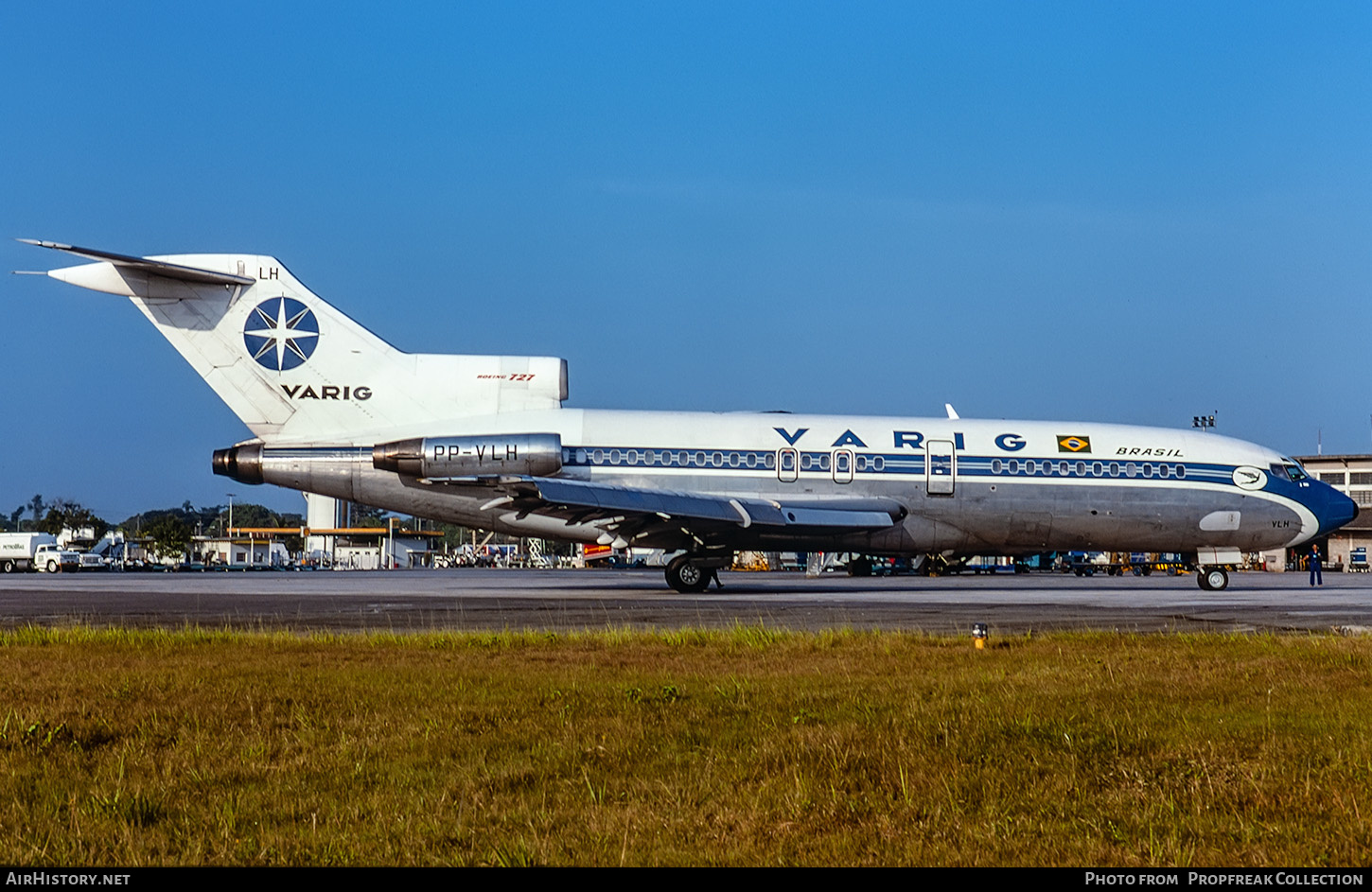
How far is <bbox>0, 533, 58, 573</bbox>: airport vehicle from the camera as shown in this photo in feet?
252

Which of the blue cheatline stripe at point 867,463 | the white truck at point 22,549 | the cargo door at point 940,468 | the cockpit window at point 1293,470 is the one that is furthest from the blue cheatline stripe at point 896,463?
the white truck at point 22,549

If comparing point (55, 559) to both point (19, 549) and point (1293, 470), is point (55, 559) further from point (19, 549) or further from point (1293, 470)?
point (1293, 470)

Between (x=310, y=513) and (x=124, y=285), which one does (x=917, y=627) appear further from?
(x=310, y=513)

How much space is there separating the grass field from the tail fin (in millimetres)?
16336

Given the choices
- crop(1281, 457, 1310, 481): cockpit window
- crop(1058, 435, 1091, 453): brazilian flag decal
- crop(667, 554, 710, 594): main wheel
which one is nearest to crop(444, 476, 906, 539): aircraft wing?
crop(667, 554, 710, 594): main wheel

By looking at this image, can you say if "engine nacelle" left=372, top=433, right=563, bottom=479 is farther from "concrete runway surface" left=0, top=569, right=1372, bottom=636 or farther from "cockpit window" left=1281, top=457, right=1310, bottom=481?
"cockpit window" left=1281, top=457, right=1310, bottom=481

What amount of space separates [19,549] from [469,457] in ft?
212

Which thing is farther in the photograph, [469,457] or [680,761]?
[469,457]

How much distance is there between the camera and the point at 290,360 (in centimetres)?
2644

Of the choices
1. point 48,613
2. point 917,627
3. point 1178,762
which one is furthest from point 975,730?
point 48,613

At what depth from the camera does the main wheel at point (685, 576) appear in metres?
26.9

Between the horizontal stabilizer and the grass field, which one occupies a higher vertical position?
the horizontal stabilizer

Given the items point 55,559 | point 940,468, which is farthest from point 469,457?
point 55,559

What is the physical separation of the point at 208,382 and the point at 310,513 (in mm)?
15210
